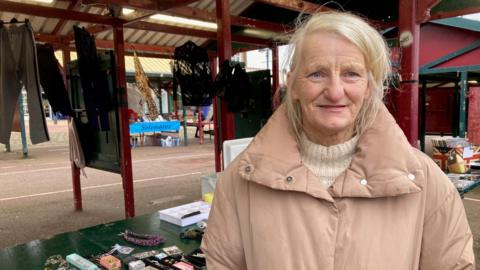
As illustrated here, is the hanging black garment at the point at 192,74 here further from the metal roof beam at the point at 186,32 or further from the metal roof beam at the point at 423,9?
the metal roof beam at the point at 423,9

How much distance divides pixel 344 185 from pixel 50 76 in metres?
4.04

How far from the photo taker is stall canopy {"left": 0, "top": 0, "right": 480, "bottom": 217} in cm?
332

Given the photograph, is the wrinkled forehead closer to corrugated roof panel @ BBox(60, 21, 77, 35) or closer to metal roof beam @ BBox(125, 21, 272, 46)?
metal roof beam @ BBox(125, 21, 272, 46)

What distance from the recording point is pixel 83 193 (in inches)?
254

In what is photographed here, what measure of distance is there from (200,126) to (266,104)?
7.15 metres

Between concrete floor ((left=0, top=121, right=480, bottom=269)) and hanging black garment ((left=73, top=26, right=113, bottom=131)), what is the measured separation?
1.43 metres

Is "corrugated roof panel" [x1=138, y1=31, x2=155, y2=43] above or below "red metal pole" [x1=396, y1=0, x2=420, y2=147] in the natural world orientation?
above

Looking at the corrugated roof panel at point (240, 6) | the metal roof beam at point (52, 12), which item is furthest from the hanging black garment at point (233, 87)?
the corrugated roof panel at point (240, 6)

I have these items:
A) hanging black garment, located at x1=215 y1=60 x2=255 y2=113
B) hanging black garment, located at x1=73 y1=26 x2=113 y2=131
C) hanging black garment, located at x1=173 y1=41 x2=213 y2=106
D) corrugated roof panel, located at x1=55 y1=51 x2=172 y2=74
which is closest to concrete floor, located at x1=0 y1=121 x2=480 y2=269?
hanging black garment, located at x1=73 y1=26 x2=113 y2=131

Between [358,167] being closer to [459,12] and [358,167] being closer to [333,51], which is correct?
[333,51]

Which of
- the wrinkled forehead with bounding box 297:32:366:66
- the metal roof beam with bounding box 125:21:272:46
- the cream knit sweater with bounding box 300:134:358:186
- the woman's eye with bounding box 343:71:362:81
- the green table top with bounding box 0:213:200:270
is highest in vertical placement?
the metal roof beam with bounding box 125:21:272:46

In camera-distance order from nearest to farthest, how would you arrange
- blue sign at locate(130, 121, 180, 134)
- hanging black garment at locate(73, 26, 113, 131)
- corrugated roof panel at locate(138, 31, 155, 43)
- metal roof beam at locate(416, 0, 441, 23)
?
metal roof beam at locate(416, 0, 441, 23), hanging black garment at locate(73, 26, 113, 131), corrugated roof panel at locate(138, 31, 155, 43), blue sign at locate(130, 121, 180, 134)

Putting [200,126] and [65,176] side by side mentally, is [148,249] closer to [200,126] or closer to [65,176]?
[65,176]

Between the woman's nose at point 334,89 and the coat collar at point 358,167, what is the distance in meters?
0.15
